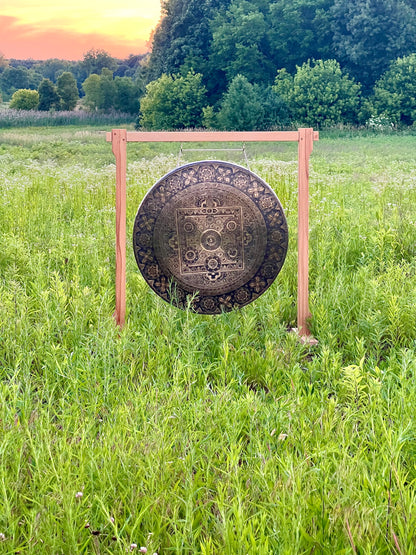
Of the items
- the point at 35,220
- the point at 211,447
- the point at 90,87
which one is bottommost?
the point at 211,447

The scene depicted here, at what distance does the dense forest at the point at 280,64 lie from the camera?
131ft

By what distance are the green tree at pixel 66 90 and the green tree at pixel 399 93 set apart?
107ft

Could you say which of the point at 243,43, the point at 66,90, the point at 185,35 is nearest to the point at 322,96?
the point at 243,43

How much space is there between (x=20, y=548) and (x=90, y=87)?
58349 millimetres

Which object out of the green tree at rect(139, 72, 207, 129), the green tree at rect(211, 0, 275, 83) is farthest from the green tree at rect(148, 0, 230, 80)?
the green tree at rect(139, 72, 207, 129)

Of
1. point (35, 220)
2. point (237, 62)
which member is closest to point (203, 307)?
point (35, 220)

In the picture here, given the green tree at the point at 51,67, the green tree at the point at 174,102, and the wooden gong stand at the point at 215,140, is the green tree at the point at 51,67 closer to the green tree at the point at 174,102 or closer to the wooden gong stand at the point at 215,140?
the green tree at the point at 174,102

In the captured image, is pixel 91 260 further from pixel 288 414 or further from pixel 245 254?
pixel 288 414

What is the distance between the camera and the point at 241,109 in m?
39.7

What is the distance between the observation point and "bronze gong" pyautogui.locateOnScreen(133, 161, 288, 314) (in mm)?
4684

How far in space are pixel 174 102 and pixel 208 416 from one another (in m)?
42.7

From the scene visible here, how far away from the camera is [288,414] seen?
3240 mm

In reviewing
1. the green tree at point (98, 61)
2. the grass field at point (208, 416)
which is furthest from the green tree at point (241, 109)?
the green tree at point (98, 61)

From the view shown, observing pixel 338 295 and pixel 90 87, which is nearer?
pixel 338 295
